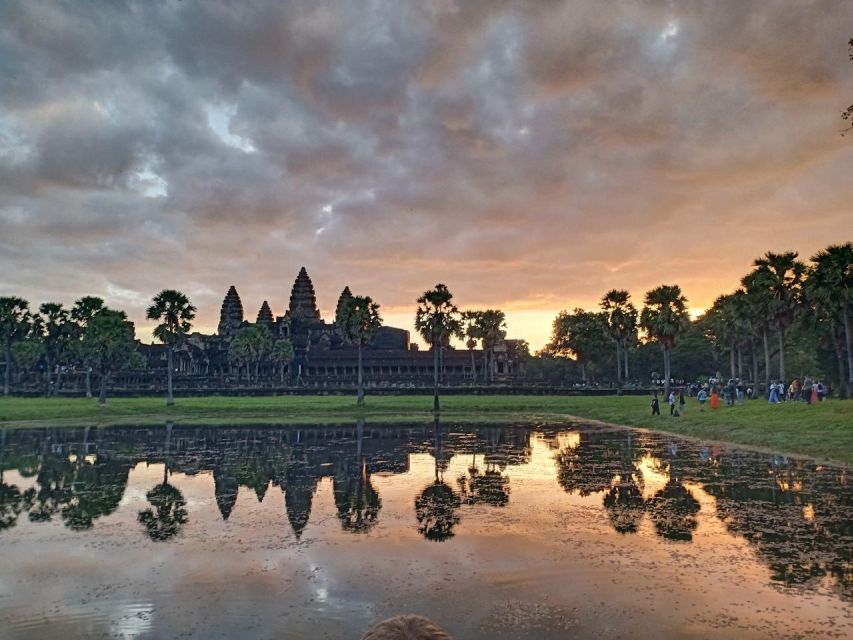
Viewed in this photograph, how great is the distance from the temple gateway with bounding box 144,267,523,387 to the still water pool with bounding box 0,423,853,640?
6311cm

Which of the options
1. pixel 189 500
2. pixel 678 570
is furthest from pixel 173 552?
pixel 678 570

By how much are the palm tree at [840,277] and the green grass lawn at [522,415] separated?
23.4 ft

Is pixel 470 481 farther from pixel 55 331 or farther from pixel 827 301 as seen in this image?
pixel 55 331

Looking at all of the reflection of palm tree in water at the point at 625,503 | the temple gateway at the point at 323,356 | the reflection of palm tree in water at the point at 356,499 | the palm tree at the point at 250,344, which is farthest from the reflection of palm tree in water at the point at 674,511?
the palm tree at the point at 250,344

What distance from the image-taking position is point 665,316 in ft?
162

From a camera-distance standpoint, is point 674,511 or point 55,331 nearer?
point 674,511

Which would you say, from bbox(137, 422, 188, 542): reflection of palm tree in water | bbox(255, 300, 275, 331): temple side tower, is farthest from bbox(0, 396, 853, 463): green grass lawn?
bbox(255, 300, 275, 331): temple side tower

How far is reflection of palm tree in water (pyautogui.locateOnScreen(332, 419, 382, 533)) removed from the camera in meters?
13.6

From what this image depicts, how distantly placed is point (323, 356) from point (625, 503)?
86070 mm

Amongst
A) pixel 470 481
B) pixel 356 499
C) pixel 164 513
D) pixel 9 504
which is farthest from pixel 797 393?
pixel 9 504

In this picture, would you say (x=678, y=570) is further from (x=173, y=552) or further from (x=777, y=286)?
(x=777, y=286)

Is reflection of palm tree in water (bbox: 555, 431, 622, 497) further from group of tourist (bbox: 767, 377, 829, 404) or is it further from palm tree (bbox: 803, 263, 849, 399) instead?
palm tree (bbox: 803, 263, 849, 399)

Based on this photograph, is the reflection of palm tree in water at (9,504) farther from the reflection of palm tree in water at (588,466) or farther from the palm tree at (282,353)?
the palm tree at (282,353)

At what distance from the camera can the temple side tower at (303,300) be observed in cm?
11119
